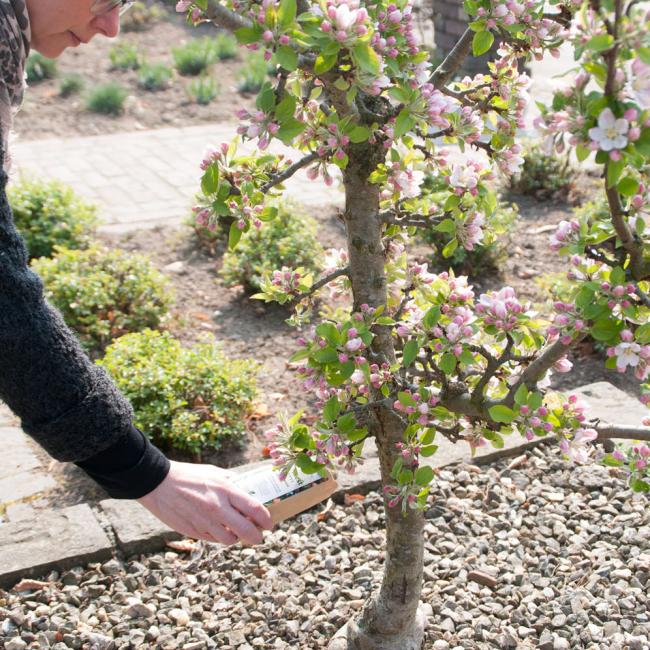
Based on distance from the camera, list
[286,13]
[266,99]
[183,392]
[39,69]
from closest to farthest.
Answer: [286,13]
[266,99]
[183,392]
[39,69]

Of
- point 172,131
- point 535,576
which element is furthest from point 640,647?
point 172,131

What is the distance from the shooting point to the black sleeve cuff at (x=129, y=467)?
6.90 feet

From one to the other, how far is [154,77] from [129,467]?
8.96 metres

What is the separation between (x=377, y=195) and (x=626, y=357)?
30.5 inches

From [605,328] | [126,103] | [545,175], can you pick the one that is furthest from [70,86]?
[605,328]

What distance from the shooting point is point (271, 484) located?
245 cm

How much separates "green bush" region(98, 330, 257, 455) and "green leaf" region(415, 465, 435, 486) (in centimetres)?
180

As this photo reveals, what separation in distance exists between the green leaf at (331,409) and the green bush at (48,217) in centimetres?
382

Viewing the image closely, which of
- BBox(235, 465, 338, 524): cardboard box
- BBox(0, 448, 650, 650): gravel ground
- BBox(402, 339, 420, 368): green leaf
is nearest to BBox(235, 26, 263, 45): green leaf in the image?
BBox(402, 339, 420, 368): green leaf

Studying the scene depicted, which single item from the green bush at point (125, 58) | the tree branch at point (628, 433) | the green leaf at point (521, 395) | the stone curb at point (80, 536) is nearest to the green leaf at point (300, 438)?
the green leaf at point (521, 395)

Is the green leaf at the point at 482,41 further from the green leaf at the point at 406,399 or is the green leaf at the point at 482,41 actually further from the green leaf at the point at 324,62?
the green leaf at the point at 406,399

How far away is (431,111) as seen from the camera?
6.43ft

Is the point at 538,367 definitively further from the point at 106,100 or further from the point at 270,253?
the point at 106,100

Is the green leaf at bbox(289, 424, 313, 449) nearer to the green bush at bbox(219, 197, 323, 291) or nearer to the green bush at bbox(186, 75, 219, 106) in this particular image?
the green bush at bbox(219, 197, 323, 291)
